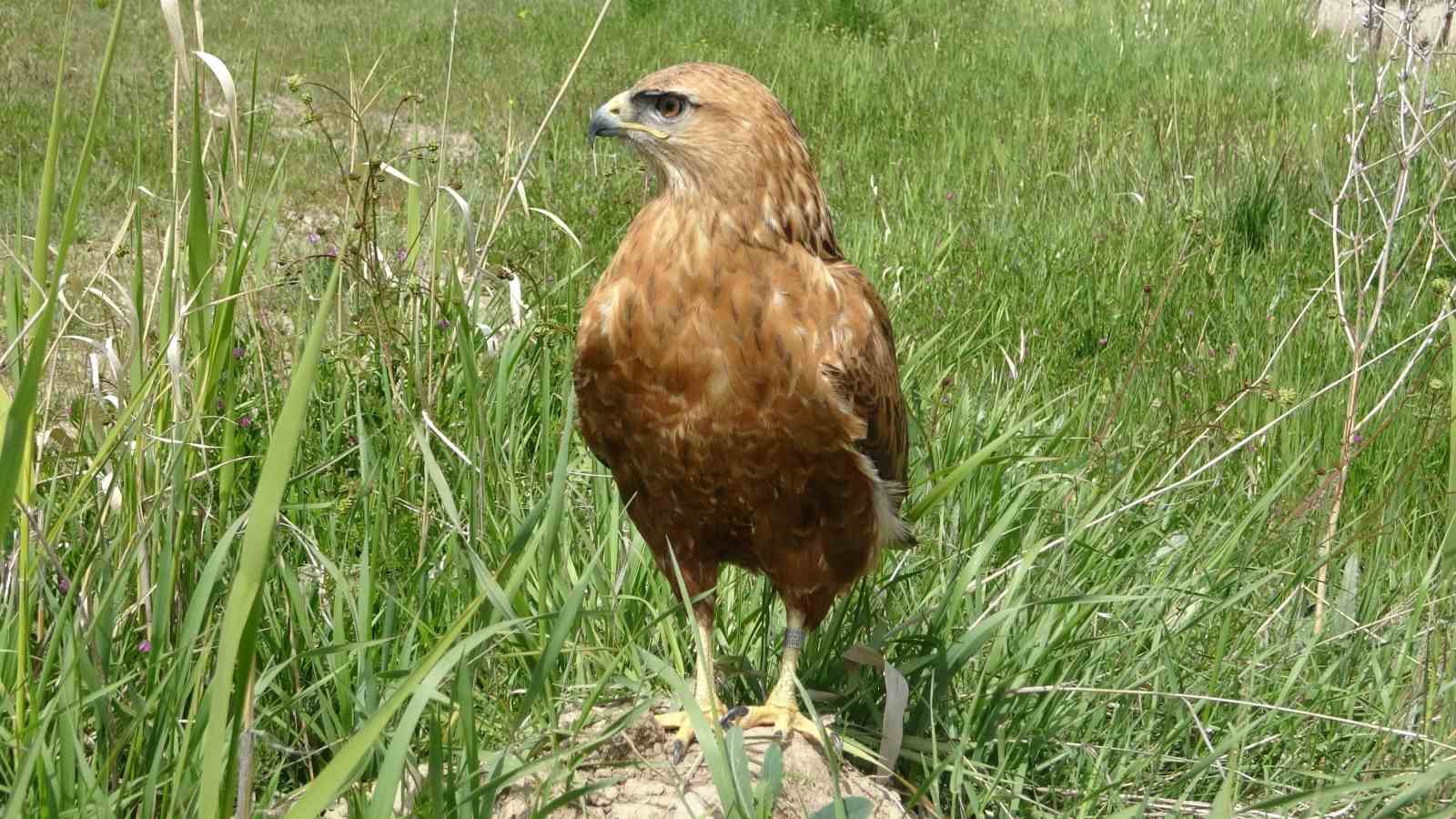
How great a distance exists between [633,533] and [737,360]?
894 millimetres

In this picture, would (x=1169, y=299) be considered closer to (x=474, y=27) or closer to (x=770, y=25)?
(x=770, y=25)

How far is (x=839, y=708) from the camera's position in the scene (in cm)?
260

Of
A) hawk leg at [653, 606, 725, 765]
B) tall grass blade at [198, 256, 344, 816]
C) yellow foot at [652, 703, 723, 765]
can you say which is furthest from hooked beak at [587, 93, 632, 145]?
tall grass blade at [198, 256, 344, 816]

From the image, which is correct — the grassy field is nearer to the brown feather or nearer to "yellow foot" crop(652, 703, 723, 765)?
"yellow foot" crop(652, 703, 723, 765)

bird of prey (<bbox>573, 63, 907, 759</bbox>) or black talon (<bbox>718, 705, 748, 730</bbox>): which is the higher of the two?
bird of prey (<bbox>573, 63, 907, 759</bbox>)

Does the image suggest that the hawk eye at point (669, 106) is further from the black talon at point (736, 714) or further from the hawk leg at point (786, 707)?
the black talon at point (736, 714)

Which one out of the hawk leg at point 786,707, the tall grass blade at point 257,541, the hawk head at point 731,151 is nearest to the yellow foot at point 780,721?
the hawk leg at point 786,707

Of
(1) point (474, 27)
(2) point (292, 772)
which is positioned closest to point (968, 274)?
(2) point (292, 772)

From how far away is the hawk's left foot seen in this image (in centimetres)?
245

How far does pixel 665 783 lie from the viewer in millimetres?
2258

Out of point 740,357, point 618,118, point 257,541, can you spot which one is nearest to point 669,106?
point 618,118

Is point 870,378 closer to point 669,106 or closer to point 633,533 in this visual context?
point 669,106

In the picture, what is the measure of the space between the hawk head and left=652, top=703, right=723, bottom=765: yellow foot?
85 cm

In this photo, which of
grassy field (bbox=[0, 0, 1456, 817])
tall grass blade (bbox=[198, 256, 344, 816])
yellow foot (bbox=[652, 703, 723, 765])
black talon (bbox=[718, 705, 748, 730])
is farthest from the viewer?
black talon (bbox=[718, 705, 748, 730])
